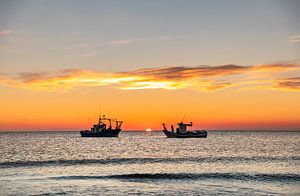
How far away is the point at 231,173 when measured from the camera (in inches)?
1870

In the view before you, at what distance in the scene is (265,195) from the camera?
31781mm

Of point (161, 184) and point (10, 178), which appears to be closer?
point (161, 184)

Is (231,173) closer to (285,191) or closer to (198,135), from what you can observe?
(285,191)

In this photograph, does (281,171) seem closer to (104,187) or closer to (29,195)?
(104,187)

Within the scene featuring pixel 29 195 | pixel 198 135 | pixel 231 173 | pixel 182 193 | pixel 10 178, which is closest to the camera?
pixel 29 195

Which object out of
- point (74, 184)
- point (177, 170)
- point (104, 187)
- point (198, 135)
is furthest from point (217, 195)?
point (198, 135)

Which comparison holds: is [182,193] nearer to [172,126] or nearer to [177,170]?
[177,170]

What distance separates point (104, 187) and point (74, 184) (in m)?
3.57

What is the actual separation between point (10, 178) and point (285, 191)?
28012 millimetres

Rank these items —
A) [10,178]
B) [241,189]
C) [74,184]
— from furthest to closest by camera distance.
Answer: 1. [10,178]
2. [74,184]
3. [241,189]

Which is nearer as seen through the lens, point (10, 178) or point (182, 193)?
point (182, 193)

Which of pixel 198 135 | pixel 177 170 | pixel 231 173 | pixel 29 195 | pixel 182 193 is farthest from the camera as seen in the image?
pixel 198 135

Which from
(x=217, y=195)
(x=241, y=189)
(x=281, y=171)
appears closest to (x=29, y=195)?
(x=217, y=195)

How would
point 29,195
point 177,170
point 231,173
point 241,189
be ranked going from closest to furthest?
point 29,195, point 241,189, point 231,173, point 177,170
